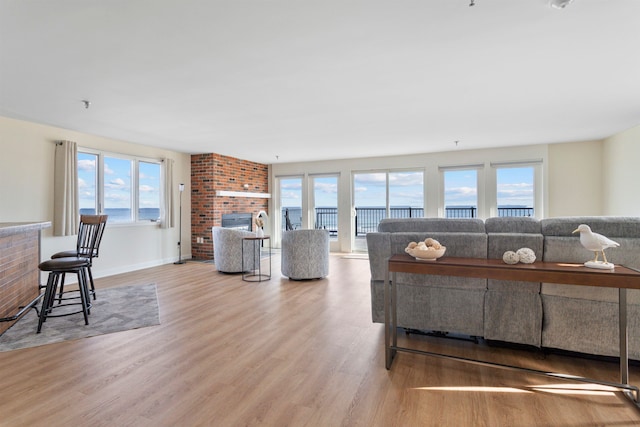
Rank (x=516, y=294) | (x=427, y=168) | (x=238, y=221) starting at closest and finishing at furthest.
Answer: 1. (x=516, y=294)
2. (x=427, y=168)
3. (x=238, y=221)

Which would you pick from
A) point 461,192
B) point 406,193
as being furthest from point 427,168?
point 461,192

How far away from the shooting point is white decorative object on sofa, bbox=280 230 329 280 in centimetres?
478

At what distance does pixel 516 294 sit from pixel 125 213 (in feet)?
19.4

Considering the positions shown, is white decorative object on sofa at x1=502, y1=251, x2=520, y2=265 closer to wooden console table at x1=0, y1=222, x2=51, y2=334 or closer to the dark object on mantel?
wooden console table at x1=0, y1=222, x2=51, y2=334

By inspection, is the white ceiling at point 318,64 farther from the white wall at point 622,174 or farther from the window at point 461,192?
the window at point 461,192

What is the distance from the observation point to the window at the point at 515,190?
6.30 meters

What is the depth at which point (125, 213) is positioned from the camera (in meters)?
5.63

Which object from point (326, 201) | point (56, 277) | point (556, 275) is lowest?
point (56, 277)

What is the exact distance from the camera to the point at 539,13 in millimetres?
1946

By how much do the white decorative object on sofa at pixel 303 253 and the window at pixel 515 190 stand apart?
404 centimetres

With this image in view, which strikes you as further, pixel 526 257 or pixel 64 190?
pixel 64 190

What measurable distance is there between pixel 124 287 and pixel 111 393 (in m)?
2.91

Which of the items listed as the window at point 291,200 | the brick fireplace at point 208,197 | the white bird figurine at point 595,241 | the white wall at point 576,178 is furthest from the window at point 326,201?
the white bird figurine at point 595,241

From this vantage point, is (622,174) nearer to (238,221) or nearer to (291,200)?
(291,200)
